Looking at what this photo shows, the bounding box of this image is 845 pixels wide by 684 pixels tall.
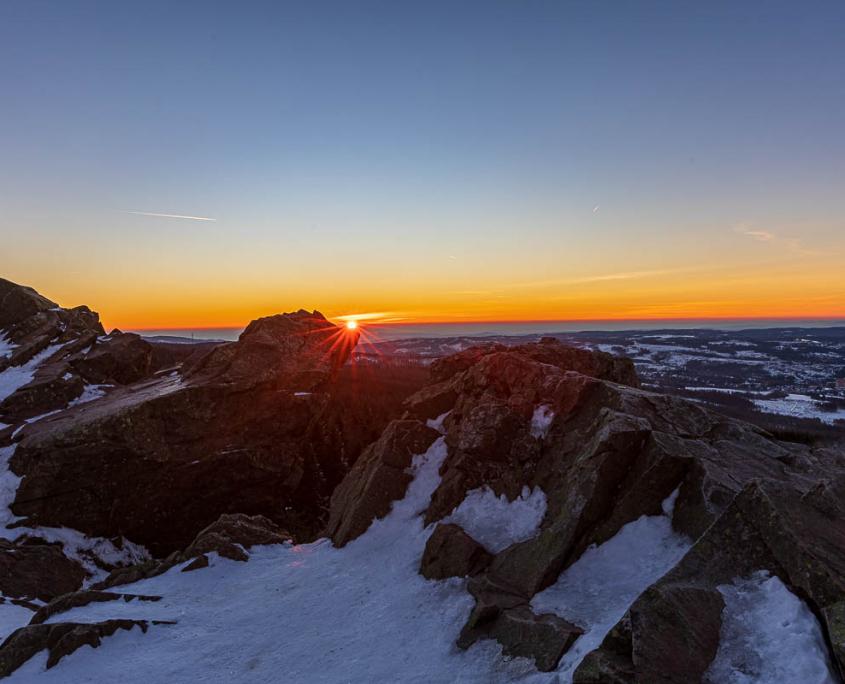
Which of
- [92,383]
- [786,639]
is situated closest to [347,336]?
[92,383]

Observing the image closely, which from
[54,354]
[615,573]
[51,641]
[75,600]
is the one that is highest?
[54,354]

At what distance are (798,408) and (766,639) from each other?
172 meters

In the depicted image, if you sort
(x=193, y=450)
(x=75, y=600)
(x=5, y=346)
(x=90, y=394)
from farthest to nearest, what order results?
(x=5, y=346)
(x=90, y=394)
(x=193, y=450)
(x=75, y=600)

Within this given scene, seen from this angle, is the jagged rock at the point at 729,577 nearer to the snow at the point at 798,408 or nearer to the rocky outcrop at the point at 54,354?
the rocky outcrop at the point at 54,354

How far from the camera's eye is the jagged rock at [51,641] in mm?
15000

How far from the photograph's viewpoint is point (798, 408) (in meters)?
144

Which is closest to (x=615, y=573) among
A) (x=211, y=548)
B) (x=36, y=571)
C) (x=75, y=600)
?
(x=211, y=548)

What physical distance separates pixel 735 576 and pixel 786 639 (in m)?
1.66

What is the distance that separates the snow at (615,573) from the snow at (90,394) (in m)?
40.2

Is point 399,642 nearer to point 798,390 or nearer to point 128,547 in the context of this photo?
point 128,547

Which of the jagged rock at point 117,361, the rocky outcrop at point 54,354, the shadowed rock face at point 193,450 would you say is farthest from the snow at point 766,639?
the jagged rock at point 117,361

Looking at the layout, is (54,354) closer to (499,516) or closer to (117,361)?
(117,361)

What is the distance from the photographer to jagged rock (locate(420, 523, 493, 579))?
56.9 ft

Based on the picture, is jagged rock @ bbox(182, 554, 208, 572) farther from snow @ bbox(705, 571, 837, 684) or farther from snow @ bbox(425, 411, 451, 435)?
snow @ bbox(705, 571, 837, 684)
